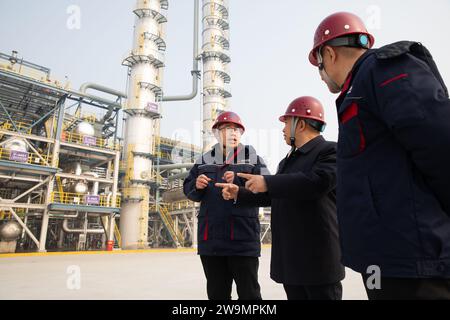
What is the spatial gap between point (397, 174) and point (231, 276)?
2008 mm

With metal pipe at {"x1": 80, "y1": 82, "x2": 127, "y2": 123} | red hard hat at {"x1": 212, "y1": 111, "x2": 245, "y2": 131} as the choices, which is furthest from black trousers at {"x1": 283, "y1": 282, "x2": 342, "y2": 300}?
metal pipe at {"x1": 80, "y1": 82, "x2": 127, "y2": 123}

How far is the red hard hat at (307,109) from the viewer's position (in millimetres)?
2516

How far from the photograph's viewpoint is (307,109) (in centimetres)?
253

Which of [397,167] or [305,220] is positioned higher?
[397,167]

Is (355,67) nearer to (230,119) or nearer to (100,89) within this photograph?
(230,119)

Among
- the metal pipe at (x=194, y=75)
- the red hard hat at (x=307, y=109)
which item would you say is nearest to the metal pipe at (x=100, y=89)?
the metal pipe at (x=194, y=75)

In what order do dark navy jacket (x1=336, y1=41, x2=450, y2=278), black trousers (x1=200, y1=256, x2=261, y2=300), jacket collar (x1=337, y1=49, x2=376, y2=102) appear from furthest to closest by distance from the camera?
1. black trousers (x1=200, y1=256, x2=261, y2=300)
2. jacket collar (x1=337, y1=49, x2=376, y2=102)
3. dark navy jacket (x1=336, y1=41, x2=450, y2=278)

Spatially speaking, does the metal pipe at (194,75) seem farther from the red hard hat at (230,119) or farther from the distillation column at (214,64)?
the red hard hat at (230,119)

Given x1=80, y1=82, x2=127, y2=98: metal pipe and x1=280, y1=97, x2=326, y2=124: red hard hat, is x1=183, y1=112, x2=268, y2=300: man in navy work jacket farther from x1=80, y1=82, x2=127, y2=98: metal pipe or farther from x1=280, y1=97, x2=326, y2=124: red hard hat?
x1=80, y1=82, x2=127, y2=98: metal pipe

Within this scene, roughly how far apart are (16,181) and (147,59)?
40.3 ft

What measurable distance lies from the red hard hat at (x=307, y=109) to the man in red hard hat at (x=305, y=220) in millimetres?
49

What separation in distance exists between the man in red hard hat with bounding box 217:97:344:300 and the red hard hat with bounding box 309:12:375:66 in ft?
2.79

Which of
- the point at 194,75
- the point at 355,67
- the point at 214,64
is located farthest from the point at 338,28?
the point at 194,75

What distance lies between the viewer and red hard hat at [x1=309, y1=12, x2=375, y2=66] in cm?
156
